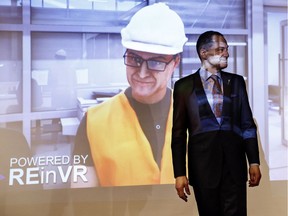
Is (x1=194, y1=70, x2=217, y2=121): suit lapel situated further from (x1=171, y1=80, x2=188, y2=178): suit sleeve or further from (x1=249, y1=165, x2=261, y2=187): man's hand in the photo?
(x1=249, y1=165, x2=261, y2=187): man's hand

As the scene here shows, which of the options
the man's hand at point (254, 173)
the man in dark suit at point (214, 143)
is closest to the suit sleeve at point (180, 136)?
the man in dark suit at point (214, 143)

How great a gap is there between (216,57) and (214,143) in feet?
1.82

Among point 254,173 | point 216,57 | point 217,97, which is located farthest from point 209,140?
point 216,57

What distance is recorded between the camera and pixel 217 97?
210cm

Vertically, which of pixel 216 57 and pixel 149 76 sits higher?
pixel 216 57

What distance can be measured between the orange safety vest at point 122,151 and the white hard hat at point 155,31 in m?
0.40

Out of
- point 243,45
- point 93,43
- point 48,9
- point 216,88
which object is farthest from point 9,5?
point 243,45

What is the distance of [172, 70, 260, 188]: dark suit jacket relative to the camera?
201 centimetres

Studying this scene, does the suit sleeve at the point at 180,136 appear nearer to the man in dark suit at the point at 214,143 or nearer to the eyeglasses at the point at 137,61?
the man in dark suit at the point at 214,143

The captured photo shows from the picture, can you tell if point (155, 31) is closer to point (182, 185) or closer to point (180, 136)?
point (180, 136)

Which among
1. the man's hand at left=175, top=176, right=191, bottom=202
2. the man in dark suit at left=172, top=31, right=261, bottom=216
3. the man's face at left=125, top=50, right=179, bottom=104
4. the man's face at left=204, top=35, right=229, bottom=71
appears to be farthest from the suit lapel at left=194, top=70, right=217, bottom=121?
the man's hand at left=175, top=176, right=191, bottom=202

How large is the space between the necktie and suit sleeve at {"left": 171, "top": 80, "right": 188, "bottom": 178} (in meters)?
0.18

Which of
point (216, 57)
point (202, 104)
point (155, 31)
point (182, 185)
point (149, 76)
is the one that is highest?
point (155, 31)

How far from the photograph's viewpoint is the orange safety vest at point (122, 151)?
2262mm
